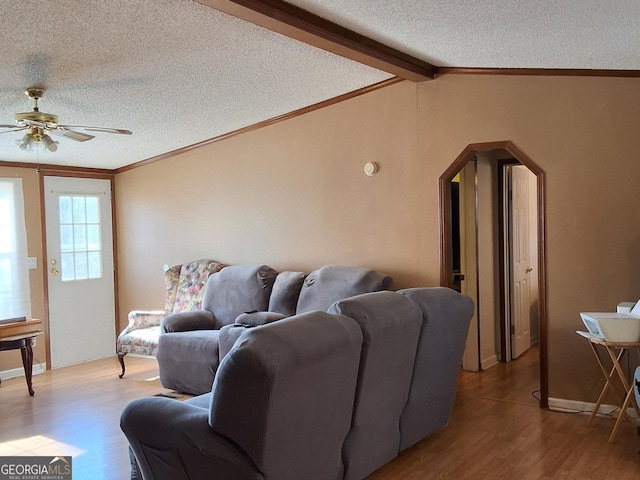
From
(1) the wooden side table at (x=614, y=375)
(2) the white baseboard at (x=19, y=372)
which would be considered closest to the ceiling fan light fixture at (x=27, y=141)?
(2) the white baseboard at (x=19, y=372)

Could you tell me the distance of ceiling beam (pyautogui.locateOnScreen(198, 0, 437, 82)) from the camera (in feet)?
10.1

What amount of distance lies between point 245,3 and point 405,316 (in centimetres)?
180

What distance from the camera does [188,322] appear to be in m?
5.34

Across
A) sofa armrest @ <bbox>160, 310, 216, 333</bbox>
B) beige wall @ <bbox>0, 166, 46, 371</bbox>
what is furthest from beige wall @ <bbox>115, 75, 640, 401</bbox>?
beige wall @ <bbox>0, 166, 46, 371</bbox>

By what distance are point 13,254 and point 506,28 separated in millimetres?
5127

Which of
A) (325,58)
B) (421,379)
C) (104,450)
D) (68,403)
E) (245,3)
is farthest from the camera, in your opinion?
(68,403)

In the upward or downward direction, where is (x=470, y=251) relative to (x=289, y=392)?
upward

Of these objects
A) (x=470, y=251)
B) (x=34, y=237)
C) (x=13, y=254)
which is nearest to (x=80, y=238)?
(x=34, y=237)

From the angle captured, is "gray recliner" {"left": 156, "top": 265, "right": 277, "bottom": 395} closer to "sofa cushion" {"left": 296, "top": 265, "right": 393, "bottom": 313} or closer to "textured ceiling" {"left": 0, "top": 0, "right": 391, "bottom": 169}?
"sofa cushion" {"left": 296, "top": 265, "right": 393, "bottom": 313}

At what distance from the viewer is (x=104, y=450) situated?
3760mm

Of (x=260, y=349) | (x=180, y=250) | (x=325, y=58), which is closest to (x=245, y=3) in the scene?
(x=325, y=58)

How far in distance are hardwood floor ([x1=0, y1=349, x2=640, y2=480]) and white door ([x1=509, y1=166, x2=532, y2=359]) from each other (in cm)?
58

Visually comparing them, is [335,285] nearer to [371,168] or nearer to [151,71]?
[371,168]

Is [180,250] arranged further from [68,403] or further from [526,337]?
[526,337]
